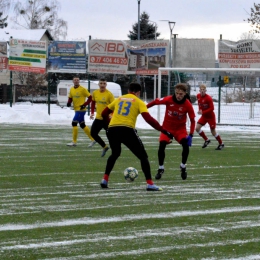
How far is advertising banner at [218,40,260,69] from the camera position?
33594mm

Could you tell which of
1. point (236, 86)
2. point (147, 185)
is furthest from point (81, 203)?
point (236, 86)

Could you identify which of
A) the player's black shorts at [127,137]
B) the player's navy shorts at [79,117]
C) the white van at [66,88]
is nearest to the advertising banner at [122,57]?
the white van at [66,88]

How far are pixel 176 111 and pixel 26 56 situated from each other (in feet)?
79.4

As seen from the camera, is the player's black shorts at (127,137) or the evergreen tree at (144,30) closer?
the player's black shorts at (127,137)

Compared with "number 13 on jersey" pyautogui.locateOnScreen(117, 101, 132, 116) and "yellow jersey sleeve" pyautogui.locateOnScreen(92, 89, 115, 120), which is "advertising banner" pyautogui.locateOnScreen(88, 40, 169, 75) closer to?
"yellow jersey sleeve" pyautogui.locateOnScreen(92, 89, 115, 120)

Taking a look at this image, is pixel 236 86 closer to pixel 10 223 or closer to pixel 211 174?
pixel 211 174

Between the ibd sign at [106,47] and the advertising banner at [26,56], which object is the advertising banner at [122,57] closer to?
the ibd sign at [106,47]

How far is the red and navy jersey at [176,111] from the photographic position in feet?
41.0

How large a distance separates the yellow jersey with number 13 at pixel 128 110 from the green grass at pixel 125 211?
44.1 inches

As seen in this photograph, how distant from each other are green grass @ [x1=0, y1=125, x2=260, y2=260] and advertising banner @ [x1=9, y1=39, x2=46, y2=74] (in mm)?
20104

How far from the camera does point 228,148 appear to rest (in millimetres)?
19406

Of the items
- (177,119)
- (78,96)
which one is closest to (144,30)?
(78,96)

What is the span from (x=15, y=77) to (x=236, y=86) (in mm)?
24969

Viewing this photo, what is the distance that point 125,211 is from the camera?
342 inches
